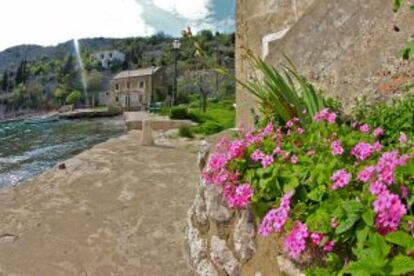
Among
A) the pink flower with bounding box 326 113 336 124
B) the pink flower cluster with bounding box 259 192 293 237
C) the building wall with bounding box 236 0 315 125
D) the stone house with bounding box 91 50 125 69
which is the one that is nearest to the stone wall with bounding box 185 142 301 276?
the pink flower cluster with bounding box 259 192 293 237

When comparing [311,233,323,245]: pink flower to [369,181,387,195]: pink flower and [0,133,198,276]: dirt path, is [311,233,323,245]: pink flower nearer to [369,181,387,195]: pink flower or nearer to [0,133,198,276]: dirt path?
[369,181,387,195]: pink flower

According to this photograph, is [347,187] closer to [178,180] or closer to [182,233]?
[182,233]

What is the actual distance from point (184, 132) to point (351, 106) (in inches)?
396

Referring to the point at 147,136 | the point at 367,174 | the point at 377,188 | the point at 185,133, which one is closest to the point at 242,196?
the point at 367,174

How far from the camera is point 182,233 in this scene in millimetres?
4582

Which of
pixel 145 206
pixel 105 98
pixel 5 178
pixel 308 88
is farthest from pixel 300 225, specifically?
pixel 105 98

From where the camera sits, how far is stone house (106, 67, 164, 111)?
71794 millimetres

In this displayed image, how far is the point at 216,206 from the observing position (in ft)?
11.0

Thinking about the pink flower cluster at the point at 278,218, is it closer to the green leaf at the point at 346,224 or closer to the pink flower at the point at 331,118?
the green leaf at the point at 346,224

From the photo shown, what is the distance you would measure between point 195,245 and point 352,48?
7.47 ft

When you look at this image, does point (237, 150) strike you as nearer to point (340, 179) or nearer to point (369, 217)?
point (340, 179)

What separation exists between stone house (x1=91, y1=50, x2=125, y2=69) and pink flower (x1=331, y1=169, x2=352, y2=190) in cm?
12272

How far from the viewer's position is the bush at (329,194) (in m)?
1.72

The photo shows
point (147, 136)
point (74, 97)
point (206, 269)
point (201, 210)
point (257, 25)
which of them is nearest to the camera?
point (206, 269)
